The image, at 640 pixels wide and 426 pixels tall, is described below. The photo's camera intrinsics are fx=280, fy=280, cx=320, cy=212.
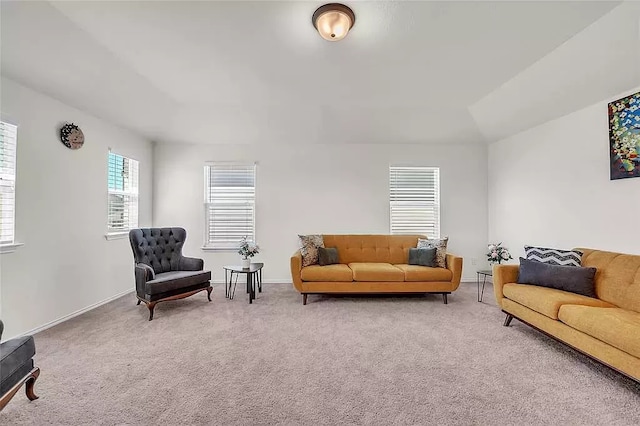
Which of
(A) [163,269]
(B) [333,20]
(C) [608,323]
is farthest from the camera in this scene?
(A) [163,269]

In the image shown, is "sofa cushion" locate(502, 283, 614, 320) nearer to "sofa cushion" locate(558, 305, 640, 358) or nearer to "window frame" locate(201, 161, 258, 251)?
"sofa cushion" locate(558, 305, 640, 358)

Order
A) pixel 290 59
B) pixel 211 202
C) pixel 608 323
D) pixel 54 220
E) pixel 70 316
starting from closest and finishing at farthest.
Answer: pixel 608 323
pixel 290 59
pixel 54 220
pixel 70 316
pixel 211 202

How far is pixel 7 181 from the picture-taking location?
273cm

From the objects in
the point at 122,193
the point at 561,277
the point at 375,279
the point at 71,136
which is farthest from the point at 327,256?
the point at 71,136

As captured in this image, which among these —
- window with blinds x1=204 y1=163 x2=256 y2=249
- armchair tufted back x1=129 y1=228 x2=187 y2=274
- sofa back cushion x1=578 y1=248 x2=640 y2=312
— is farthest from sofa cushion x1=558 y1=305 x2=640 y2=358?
armchair tufted back x1=129 y1=228 x2=187 y2=274

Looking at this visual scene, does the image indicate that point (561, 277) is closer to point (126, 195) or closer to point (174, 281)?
point (174, 281)

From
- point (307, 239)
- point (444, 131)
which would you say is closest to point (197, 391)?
point (307, 239)

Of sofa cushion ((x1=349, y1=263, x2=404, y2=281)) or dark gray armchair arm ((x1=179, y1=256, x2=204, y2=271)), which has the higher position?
dark gray armchair arm ((x1=179, y1=256, x2=204, y2=271))

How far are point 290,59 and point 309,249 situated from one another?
2.51 metres

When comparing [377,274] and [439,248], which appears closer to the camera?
[377,274]

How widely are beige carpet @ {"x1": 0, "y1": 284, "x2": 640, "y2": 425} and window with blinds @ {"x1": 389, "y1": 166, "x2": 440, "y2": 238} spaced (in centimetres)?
200

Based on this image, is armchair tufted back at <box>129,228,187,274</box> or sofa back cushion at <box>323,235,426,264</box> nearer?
armchair tufted back at <box>129,228,187,274</box>

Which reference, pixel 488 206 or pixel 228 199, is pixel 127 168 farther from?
pixel 488 206

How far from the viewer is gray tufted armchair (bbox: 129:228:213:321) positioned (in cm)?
339
